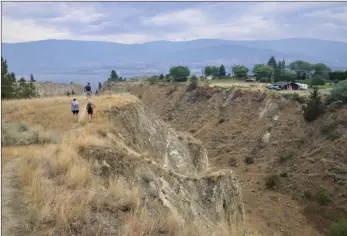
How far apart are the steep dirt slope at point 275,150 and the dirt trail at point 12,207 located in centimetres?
2455

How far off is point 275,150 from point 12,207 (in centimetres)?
4346

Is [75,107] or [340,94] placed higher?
[75,107]

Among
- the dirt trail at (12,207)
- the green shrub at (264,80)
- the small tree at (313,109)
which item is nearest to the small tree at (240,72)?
the green shrub at (264,80)

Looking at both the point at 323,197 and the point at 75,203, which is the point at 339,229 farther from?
the point at 75,203

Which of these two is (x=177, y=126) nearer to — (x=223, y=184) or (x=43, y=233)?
(x=223, y=184)

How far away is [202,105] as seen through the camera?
228 ft

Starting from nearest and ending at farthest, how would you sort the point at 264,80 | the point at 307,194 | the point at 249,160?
the point at 307,194, the point at 249,160, the point at 264,80

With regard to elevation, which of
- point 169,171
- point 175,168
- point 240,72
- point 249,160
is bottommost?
point 249,160

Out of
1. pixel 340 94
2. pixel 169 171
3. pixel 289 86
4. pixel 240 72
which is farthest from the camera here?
pixel 240 72

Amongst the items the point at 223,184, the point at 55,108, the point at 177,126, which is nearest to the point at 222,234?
the point at 223,184

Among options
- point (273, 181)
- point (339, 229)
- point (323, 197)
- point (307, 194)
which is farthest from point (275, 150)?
point (339, 229)

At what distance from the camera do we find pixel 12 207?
24.9 ft

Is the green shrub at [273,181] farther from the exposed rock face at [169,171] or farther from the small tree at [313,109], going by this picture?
the exposed rock face at [169,171]

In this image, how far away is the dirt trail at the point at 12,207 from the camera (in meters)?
6.70
